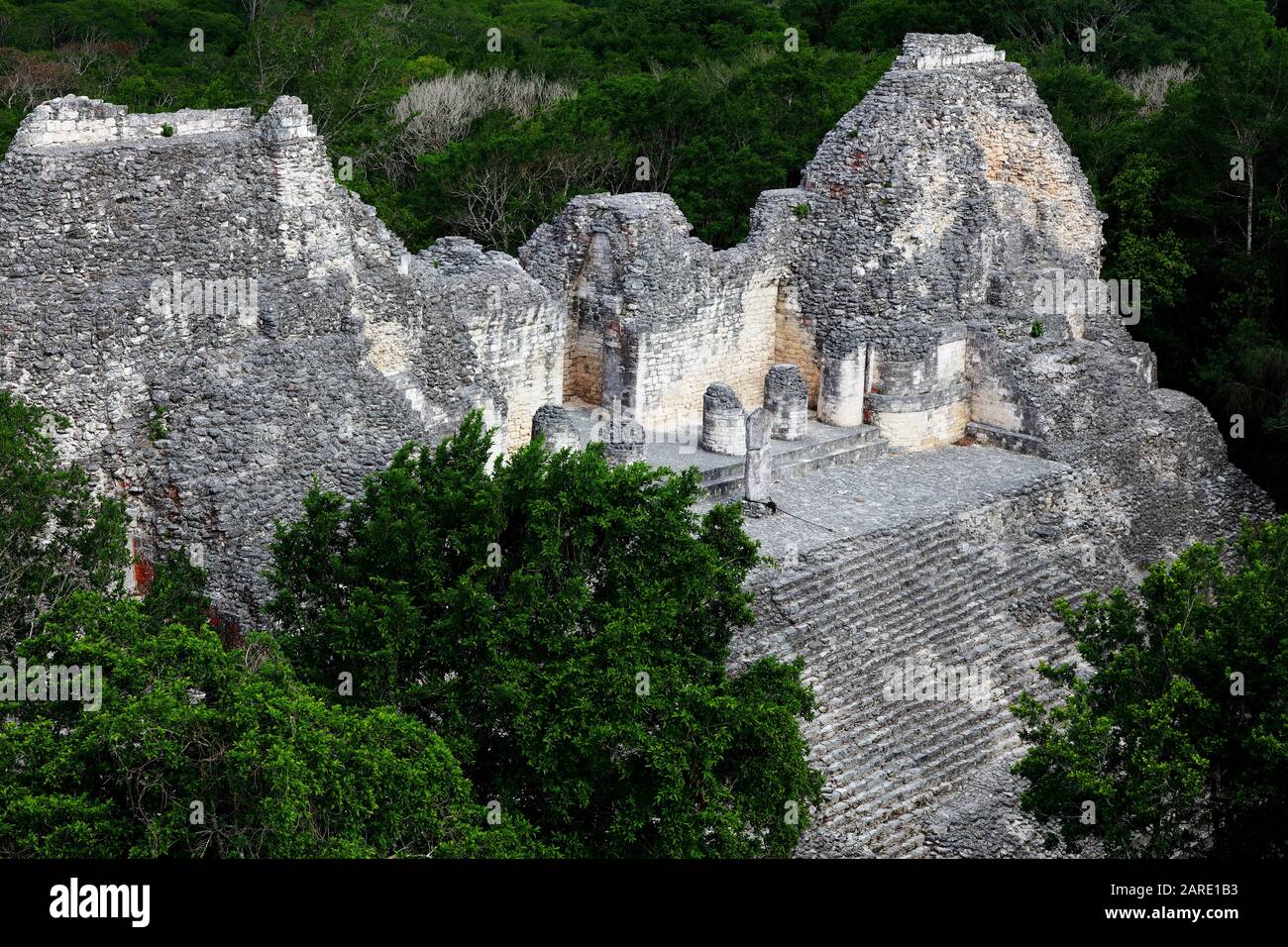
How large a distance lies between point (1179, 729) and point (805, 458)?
967 cm

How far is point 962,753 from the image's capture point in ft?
75.3

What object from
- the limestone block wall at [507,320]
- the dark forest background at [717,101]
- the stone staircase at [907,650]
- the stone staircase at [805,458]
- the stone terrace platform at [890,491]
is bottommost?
the stone staircase at [907,650]

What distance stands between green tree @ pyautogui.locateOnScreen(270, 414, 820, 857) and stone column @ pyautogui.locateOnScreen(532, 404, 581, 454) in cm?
553

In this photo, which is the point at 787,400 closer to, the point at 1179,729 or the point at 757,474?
the point at 757,474

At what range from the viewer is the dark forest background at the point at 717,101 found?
32406 millimetres

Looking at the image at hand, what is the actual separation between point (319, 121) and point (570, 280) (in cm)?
1312

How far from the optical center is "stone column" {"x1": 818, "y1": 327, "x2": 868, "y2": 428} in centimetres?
2827

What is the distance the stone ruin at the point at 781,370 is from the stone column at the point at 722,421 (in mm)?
48

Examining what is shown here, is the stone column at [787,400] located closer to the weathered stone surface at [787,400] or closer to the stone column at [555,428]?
the weathered stone surface at [787,400]

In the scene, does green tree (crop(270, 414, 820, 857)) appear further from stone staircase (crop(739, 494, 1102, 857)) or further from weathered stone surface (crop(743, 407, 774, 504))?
weathered stone surface (crop(743, 407, 774, 504))

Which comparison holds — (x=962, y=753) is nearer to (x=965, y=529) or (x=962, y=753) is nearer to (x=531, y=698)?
(x=965, y=529)

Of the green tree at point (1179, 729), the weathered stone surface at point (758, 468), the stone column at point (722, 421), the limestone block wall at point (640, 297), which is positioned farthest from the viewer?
the limestone block wall at point (640, 297)

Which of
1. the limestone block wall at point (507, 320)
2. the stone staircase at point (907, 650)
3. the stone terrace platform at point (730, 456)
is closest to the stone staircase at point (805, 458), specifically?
the stone terrace platform at point (730, 456)

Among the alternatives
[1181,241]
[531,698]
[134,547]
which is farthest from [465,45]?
[531,698]
